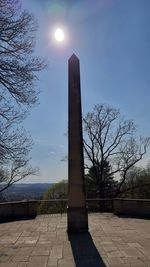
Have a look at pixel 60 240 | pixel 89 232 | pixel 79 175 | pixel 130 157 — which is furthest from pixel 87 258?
pixel 130 157

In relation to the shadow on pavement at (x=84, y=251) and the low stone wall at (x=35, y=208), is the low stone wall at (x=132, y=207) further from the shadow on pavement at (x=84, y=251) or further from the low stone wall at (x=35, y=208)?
the shadow on pavement at (x=84, y=251)

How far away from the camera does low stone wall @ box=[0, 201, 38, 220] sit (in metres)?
16.5

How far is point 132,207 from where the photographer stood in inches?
672

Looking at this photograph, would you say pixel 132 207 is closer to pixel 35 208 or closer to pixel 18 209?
pixel 35 208

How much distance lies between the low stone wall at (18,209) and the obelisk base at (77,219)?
452 cm

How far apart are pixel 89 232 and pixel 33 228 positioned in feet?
7.55

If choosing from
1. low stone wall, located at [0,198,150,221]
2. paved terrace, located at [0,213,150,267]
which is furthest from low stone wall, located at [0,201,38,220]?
paved terrace, located at [0,213,150,267]

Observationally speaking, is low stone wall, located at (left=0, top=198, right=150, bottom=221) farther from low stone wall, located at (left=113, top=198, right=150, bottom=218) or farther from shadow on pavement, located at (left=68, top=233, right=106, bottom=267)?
shadow on pavement, located at (left=68, top=233, right=106, bottom=267)

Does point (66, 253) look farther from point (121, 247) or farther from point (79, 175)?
point (79, 175)

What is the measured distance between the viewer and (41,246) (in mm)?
10305

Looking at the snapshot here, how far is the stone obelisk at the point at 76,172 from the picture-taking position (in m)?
13.1

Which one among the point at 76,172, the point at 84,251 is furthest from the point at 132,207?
the point at 84,251

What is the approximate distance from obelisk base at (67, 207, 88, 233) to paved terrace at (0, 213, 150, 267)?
0.32m

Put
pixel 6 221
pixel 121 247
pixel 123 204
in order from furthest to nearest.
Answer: pixel 123 204 → pixel 6 221 → pixel 121 247
